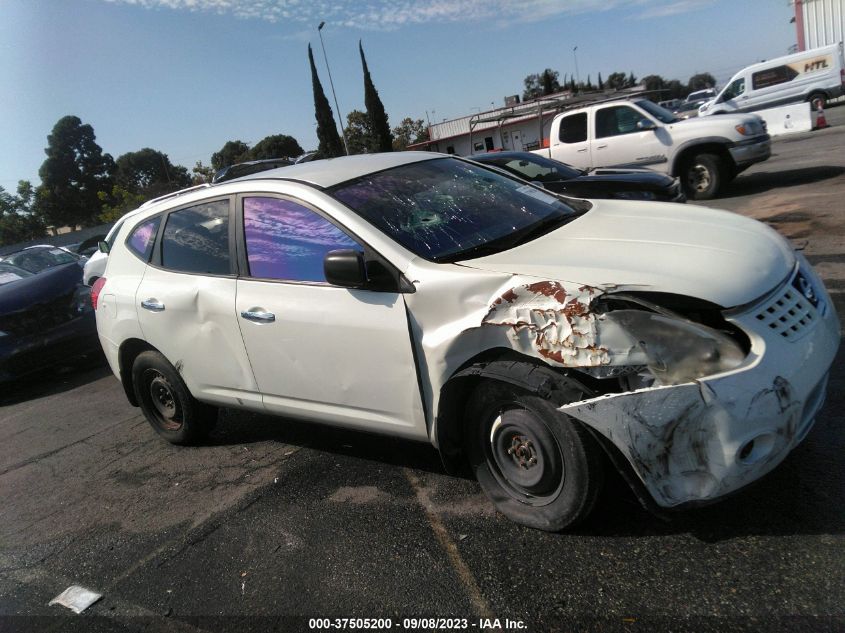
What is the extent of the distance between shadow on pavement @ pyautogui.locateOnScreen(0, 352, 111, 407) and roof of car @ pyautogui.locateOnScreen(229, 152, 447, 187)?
15.6ft

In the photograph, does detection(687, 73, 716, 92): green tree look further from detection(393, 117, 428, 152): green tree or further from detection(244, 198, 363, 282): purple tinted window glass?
detection(244, 198, 363, 282): purple tinted window glass

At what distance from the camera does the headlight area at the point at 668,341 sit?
225 centimetres

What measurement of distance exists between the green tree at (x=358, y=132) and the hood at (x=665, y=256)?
51.4 m

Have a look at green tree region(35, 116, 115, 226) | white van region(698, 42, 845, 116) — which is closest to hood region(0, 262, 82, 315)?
white van region(698, 42, 845, 116)

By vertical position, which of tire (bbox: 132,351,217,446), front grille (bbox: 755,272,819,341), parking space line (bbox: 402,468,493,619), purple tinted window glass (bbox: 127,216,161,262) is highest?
purple tinted window glass (bbox: 127,216,161,262)

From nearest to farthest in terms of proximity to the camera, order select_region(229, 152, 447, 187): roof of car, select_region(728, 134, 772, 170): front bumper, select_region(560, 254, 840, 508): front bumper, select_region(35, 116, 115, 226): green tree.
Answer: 1. select_region(560, 254, 840, 508): front bumper
2. select_region(229, 152, 447, 187): roof of car
3. select_region(728, 134, 772, 170): front bumper
4. select_region(35, 116, 115, 226): green tree

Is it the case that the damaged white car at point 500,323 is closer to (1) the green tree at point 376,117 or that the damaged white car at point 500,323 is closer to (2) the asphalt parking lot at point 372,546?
(2) the asphalt parking lot at point 372,546

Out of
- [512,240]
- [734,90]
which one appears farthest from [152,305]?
[734,90]

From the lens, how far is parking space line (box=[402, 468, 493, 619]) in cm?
245

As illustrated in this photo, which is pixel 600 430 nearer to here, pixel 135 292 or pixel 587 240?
pixel 587 240

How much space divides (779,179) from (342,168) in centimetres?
1015

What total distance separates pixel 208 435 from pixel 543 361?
10.1 ft

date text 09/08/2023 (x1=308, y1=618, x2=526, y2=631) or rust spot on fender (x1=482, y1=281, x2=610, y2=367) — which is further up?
rust spot on fender (x1=482, y1=281, x2=610, y2=367)

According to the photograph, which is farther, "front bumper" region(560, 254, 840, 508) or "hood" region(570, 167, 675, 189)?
"hood" region(570, 167, 675, 189)
